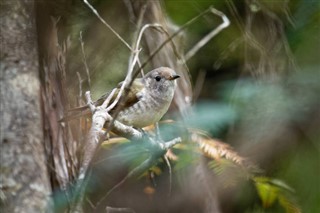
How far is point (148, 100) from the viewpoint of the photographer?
3.20 metres

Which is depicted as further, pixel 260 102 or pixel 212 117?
pixel 212 117

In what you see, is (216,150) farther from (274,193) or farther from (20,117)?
(20,117)

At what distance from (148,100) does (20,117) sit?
29.1 inches

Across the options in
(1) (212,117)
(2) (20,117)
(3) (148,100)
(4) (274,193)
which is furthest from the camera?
(1) (212,117)

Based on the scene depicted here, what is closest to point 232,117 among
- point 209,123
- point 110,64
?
point 209,123

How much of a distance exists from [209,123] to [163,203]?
0.69m

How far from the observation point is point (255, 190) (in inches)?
142

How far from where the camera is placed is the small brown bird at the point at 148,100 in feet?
10.3

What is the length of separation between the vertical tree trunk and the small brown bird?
0.26 m

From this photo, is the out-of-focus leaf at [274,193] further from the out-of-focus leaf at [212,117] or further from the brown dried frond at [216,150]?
the out-of-focus leaf at [212,117]

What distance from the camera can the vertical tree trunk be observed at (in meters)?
2.56

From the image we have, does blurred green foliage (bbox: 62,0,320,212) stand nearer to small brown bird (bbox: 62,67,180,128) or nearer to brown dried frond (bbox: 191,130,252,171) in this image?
brown dried frond (bbox: 191,130,252,171)

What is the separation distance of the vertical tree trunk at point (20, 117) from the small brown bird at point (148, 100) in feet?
0.85

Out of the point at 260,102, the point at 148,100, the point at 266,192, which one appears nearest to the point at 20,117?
the point at 148,100
